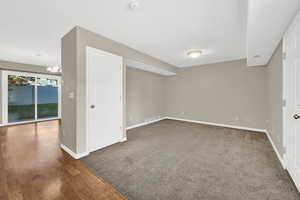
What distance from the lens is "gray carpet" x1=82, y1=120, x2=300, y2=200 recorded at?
143 cm

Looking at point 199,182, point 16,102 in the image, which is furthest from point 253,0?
point 16,102

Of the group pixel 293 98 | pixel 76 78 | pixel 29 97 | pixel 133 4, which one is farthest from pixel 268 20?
pixel 29 97

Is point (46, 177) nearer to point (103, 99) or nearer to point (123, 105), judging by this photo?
point (103, 99)

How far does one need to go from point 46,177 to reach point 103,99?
154 cm

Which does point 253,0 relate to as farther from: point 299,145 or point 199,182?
point 199,182

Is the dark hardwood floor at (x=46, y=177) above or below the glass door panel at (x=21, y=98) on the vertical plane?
below

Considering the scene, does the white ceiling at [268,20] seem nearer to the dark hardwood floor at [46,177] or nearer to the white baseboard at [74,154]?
the dark hardwood floor at [46,177]

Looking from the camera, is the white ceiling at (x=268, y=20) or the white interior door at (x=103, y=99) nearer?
the white ceiling at (x=268, y=20)

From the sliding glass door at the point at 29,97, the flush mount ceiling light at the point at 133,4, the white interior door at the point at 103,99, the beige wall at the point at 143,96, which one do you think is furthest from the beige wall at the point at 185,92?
the sliding glass door at the point at 29,97

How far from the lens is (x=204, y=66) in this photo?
4918 millimetres

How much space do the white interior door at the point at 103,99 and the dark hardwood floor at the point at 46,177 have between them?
62 cm

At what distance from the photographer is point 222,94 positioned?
452 centimetres

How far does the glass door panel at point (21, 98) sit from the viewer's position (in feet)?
15.9

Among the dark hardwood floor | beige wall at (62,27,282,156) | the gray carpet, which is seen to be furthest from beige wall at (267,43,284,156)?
the dark hardwood floor
